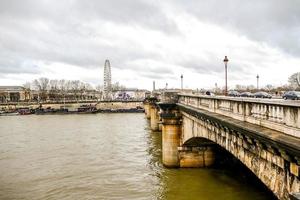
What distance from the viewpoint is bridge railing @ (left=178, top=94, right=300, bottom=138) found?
751cm

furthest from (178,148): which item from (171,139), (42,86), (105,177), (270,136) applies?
(42,86)

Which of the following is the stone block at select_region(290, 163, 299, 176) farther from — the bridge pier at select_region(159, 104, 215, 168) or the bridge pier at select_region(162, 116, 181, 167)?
the bridge pier at select_region(162, 116, 181, 167)

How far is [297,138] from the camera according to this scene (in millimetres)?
7223

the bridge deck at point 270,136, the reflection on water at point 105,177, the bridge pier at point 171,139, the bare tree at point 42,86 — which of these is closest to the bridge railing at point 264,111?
the bridge deck at point 270,136

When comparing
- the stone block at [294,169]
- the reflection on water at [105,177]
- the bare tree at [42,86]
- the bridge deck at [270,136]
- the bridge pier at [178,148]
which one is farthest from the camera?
the bare tree at [42,86]

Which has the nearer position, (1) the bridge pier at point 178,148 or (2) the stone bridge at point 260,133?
(2) the stone bridge at point 260,133

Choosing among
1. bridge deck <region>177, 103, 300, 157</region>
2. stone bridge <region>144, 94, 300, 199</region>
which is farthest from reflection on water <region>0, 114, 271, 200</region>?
bridge deck <region>177, 103, 300, 157</region>

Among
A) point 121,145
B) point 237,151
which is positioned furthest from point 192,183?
point 121,145

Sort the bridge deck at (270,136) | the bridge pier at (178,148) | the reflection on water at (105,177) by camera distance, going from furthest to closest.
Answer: the bridge pier at (178,148) < the reflection on water at (105,177) < the bridge deck at (270,136)

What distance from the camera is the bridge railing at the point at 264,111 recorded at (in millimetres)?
7508

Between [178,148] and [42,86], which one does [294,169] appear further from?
[42,86]

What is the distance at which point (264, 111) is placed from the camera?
9.21m

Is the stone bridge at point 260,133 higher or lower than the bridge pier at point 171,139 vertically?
higher

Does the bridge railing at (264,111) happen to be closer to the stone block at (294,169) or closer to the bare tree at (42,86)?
the stone block at (294,169)
